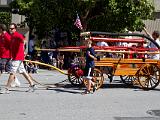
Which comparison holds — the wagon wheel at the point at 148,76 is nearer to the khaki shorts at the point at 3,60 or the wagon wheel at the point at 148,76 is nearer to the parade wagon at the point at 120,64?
the parade wagon at the point at 120,64

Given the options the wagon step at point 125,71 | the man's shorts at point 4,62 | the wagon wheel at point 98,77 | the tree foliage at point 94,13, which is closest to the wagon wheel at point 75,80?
the wagon wheel at point 98,77

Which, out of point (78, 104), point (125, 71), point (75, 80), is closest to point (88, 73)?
point (125, 71)

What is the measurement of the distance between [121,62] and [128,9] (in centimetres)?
1137

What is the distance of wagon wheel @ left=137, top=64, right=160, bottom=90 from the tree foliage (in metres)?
10.7

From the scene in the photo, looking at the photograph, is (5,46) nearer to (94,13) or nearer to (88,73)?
(88,73)

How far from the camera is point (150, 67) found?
1391 cm

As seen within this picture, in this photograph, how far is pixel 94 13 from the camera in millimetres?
26094

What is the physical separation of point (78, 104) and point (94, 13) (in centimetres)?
1538

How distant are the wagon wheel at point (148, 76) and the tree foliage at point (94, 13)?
1071cm

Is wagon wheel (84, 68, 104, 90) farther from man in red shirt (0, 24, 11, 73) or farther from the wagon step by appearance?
man in red shirt (0, 24, 11, 73)

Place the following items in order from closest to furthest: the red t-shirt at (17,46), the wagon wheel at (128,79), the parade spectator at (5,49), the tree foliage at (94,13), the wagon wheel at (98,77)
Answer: the red t-shirt at (17,46) < the parade spectator at (5,49) < the wagon wheel at (98,77) < the wagon wheel at (128,79) < the tree foliage at (94,13)

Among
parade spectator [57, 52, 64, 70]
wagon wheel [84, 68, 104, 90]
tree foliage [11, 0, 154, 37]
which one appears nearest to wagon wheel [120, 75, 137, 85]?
wagon wheel [84, 68, 104, 90]

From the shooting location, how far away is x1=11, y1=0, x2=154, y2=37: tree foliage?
80.8ft

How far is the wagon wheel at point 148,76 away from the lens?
45.1 ft
